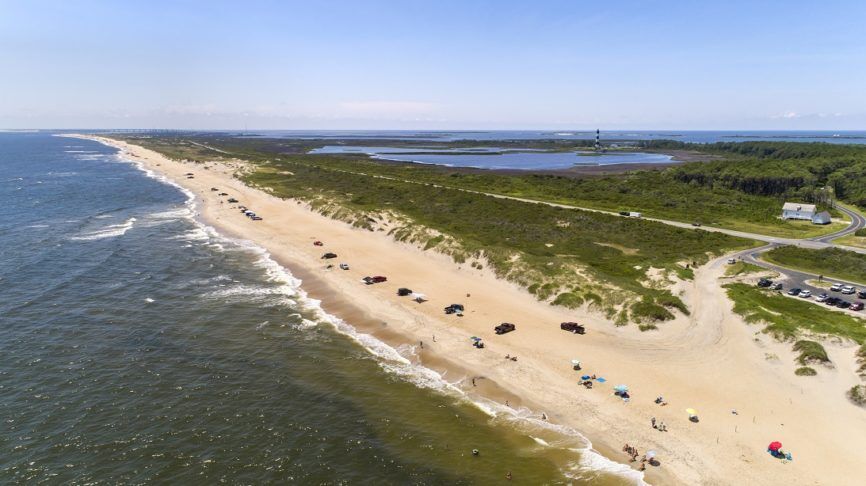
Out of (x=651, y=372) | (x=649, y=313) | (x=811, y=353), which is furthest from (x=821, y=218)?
(x=651, y=372)

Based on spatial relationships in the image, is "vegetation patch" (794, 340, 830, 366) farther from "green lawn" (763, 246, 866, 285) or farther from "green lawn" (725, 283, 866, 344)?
"green lawn" (763, 246, 866, 285)

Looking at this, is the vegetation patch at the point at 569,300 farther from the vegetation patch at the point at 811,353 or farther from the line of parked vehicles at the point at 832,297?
the line of parked vehicles at the point at 832,297

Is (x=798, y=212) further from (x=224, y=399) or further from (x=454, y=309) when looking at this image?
(x=224, y=399)

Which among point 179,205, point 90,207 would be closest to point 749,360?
point 179,205

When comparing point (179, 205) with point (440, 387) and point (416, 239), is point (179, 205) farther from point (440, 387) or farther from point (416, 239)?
point (440, 387)

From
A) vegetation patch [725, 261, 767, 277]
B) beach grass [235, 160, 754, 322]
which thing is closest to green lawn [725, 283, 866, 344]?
vegetation patch [725, 261, 767, 277]

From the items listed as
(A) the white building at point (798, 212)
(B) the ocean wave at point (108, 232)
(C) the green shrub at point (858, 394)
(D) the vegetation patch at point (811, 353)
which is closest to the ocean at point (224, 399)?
(B) the ocean wave at point (108, 232)
